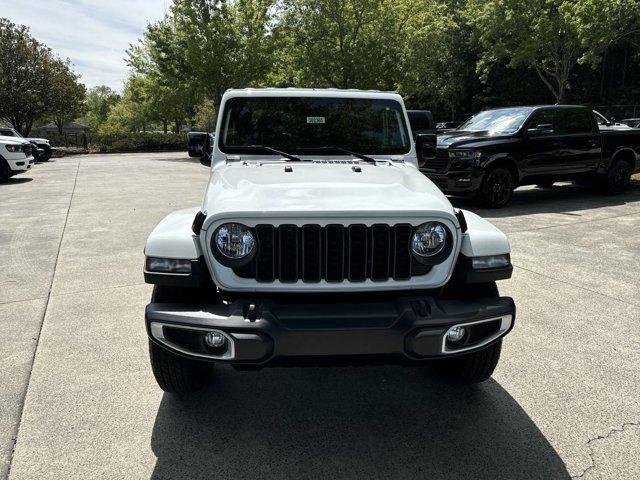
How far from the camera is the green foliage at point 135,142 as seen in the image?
1353 inches

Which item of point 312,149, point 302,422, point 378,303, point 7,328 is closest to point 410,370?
point 302,422

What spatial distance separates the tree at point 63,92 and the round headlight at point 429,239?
3815cm

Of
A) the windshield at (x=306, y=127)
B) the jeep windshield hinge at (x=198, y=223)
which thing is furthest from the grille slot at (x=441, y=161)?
the jeep windshield hinge at (x=198, y=223)

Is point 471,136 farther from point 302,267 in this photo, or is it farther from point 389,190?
point 302,267

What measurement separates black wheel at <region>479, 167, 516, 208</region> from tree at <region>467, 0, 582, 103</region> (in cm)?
1510

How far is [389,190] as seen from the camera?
2812mm

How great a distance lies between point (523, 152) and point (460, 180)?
138 cm

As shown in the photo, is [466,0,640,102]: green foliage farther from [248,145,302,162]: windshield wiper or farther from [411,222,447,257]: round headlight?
[411,222,447,257]: round headlight

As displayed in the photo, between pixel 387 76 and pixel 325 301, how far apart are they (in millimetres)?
21687

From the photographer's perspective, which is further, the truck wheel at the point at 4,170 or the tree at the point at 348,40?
the tree at the point at 348,40

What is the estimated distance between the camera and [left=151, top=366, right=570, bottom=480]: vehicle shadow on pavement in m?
2.42

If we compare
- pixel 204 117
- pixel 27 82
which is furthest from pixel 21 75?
pixel 204 117

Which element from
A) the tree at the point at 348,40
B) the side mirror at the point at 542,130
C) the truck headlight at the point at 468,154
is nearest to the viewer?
the truck headlight at the point at 468,154

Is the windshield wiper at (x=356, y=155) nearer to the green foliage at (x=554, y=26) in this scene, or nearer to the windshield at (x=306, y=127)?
the windshield at (x=306, y=127)
